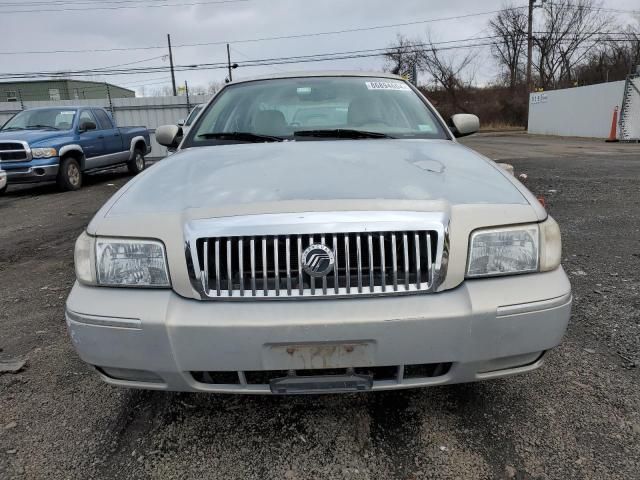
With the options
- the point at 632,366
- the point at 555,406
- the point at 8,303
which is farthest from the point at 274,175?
the point at 8,303

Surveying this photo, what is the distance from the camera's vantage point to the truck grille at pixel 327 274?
1711 mm

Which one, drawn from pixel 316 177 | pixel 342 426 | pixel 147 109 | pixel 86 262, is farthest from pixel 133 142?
pixel 342 426

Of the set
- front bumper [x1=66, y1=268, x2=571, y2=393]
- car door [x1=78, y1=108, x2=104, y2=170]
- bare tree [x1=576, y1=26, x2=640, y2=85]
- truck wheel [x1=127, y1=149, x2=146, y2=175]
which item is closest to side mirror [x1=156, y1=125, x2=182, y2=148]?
front bumper [x1=66, y1=268, x2=571, y2=393]

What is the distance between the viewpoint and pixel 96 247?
1.85m

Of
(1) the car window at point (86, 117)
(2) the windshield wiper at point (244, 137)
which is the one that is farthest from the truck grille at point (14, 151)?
(2) the windshield wiper at point (244, 137)

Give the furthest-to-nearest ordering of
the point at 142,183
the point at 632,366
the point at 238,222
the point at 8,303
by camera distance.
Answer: the point at 8,303 → the point at 632,366 → the point at 142,183 → the point at 238,222

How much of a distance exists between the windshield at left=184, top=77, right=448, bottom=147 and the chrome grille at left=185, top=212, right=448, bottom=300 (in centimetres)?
130

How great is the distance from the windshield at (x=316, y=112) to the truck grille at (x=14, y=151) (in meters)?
7.73

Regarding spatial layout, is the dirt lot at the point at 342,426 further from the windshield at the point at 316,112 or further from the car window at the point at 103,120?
the car window at the point at 103,120

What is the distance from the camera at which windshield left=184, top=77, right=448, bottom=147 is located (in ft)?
9.74

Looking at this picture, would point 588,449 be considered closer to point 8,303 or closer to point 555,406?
point 555,406

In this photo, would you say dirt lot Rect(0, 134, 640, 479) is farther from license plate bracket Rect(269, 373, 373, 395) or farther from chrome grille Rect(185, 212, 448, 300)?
chrome grille Rect(185, 212, 448, 300)

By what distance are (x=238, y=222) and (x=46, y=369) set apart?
1.75 metres

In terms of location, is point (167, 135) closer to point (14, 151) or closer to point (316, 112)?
point (316, 112)
